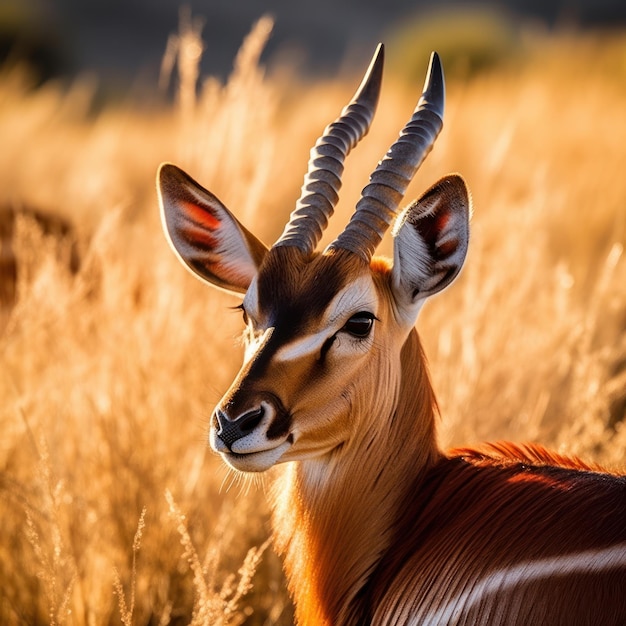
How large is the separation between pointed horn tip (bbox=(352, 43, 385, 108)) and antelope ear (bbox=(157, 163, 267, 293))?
2.28ft

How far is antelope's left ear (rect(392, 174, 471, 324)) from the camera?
3.25m

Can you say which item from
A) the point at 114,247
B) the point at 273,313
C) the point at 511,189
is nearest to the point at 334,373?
the point at 273,313

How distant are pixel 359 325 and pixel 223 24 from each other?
37.5m

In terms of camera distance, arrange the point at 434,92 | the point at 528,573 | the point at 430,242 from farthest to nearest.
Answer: the point at 434,92 < the point at 430,242 < the point at 528,573

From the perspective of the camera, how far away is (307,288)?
3211 millimetres

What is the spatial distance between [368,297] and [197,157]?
3163 millimetres

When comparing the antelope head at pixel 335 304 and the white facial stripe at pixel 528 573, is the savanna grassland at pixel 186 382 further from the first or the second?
the white facial stripe at pixel 528 573

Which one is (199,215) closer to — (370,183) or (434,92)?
(370,183)

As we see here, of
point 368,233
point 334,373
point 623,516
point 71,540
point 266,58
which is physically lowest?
point 71,540

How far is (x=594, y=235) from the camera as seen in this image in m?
8.27

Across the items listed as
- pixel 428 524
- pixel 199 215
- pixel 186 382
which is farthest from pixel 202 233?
pixel 186 382

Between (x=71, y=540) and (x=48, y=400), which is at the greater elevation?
(x=48, y=400)

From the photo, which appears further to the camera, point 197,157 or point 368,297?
point 197,157

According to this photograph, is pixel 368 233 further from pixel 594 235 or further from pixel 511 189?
pixel 511 189
